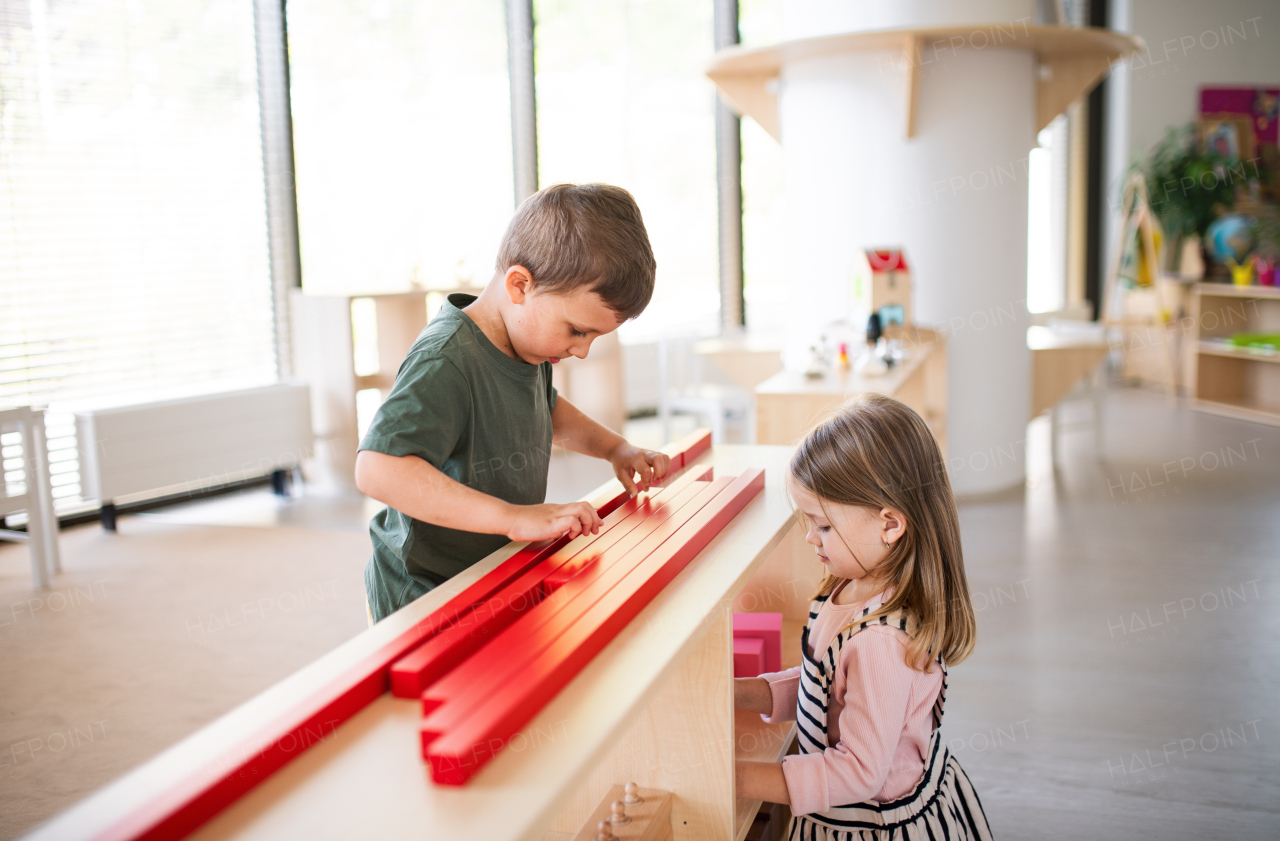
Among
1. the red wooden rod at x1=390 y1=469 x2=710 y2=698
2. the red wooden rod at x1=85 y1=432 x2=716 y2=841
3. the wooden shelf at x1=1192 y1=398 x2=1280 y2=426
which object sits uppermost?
the red wooden rod at x1=390 y1=469 x2=710 y2=698

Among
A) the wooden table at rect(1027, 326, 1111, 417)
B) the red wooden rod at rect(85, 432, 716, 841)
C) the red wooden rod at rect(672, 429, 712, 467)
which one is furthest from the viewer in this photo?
the wooden table at rect(1027, 326, 1111, 417)

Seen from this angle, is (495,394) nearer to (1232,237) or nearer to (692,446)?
(692,446)

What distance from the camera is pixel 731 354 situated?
5.60 m

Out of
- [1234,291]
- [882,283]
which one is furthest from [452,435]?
[1234,291]

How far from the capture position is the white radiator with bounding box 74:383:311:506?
4.95 metres

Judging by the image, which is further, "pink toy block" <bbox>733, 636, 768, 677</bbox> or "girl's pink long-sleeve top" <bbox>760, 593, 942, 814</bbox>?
"pink toy block" <bbox>733, 636, 768, 677</bbox>

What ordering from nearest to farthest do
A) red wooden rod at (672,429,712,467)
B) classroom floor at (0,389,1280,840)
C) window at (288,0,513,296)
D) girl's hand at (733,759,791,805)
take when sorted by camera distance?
1. girl's hand at (733,759,791,805)
2. red wooden rod at (672,429,712,467)
3. classroom floor at (0,389,1280,840)
4. window at (288,0,513,296)

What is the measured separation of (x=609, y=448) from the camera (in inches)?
75.7

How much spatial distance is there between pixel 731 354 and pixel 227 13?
344 cm

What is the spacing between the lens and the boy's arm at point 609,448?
1.89 meters

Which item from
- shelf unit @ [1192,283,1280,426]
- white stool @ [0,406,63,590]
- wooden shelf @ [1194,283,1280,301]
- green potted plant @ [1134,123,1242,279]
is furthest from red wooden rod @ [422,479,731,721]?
green potted plant @ [1134,123,1242,279]

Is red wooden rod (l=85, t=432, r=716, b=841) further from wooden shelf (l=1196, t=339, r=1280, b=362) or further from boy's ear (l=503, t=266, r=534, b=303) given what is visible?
wooden shelf (l=1196, t=339, r=1280, b=362)

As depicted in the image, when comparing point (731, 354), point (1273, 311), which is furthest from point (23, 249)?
point (1273, 311)

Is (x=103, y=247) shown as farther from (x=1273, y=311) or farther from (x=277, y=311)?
(x=1273, y=311)
